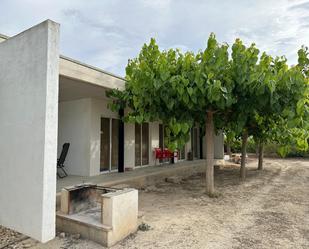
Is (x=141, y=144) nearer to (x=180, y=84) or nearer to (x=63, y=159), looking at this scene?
(x=63, y=159)

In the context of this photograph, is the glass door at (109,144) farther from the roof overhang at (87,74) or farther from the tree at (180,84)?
the tree at (180,84)

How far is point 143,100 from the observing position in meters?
5.66

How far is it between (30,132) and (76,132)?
4.42 meters

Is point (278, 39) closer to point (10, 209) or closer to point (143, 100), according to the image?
point (143, 100)

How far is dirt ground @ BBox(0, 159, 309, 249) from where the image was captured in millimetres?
3486

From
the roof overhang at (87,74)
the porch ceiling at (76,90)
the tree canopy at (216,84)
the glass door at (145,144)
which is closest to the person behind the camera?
the tree canopy at (216,84)

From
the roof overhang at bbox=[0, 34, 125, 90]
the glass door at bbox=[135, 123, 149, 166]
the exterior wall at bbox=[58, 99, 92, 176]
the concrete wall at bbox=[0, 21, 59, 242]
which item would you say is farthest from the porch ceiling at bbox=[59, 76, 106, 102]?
the glass door at bbox=[135, 123, 149, 166]

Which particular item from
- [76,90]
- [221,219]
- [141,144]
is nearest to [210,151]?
[221,219]

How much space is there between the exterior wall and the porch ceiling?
35 centimetres

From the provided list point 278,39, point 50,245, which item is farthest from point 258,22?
point 50,245

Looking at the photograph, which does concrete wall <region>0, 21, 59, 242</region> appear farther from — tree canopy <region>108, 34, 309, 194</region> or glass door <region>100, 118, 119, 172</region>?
glass door <region>100, 118, 119, 172</region>

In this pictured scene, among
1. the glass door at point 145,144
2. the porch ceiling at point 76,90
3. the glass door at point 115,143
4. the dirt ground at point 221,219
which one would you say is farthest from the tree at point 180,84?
the glass door at point 145,144

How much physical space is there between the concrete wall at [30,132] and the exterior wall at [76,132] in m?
3.66

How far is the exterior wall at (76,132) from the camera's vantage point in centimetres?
757
